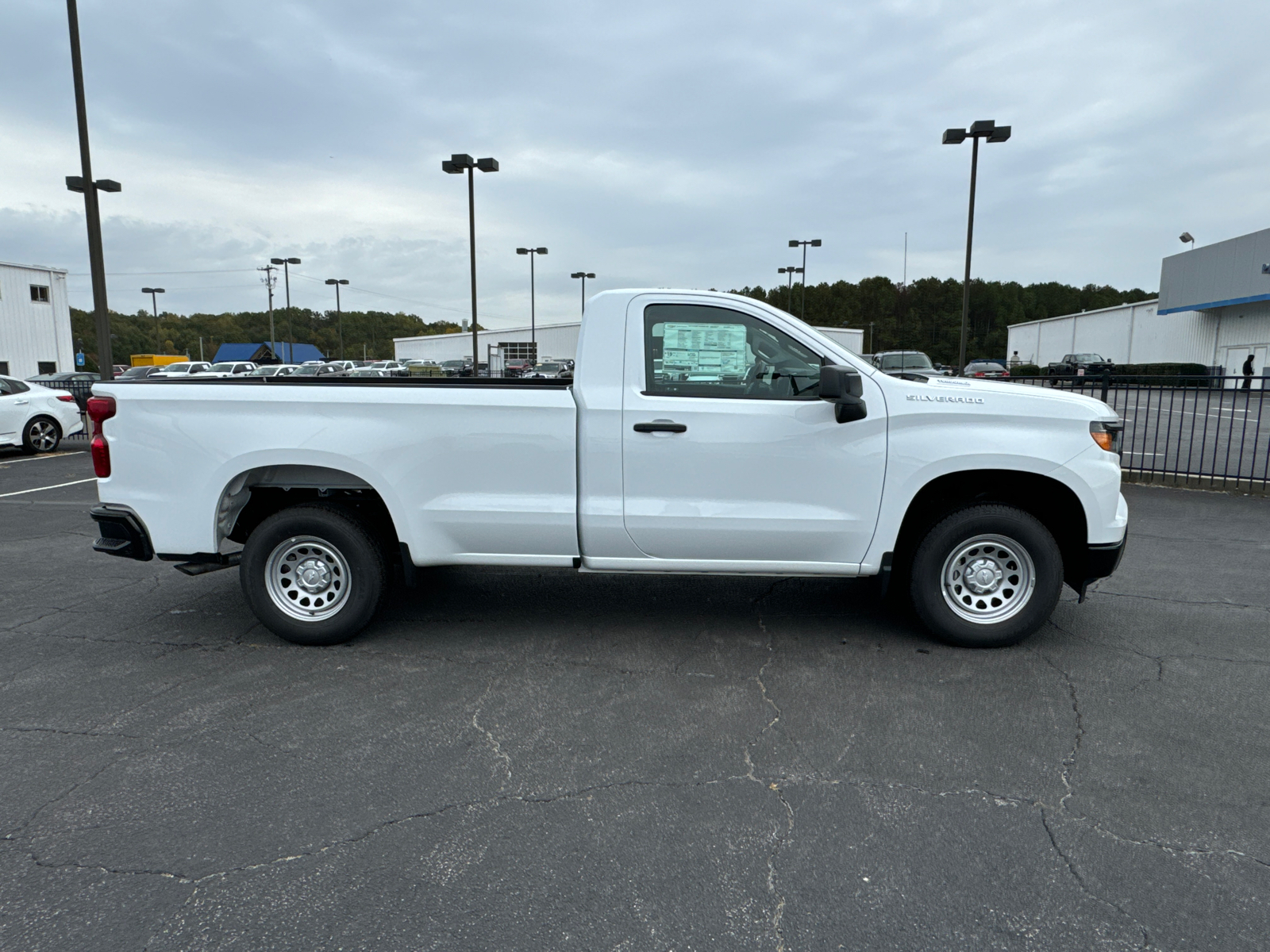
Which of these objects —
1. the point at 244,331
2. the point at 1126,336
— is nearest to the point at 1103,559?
the point at 1126,336

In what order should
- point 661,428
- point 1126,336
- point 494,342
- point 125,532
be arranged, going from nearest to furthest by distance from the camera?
point 661,428
point 125,532
point 1126,336
point 494,342

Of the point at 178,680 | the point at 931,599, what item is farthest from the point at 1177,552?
the point at 178,680

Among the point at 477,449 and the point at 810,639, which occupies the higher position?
the point at 477,449

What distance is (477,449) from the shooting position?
4.55 meters

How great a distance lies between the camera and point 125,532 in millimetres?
4703

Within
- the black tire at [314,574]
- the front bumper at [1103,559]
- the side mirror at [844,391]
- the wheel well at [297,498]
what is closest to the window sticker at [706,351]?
the side mirror at [844,391]

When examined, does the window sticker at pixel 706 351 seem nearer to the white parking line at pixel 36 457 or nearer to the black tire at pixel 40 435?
the white parking line at pixel 36 457

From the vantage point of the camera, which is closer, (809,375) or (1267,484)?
(809,375)

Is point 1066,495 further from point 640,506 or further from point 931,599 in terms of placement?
point 640,506

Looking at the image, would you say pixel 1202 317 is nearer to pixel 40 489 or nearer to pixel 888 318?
pixel 40 489

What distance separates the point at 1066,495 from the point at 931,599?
97cm

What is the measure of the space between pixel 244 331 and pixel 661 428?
142712 mm

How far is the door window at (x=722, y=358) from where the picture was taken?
4578 mm

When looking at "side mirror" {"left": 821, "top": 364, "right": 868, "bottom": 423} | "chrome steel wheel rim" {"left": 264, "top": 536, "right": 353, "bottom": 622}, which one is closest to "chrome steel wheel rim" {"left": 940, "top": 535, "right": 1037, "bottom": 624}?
"side mirror" {"left": 821, "top": 364, "right": 868, "bottom": 423}
